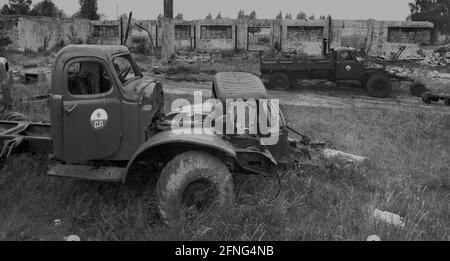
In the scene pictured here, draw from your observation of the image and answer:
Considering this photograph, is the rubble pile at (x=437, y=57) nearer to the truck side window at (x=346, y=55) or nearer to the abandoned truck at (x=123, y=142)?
the truck side window at (x=346, y=55)

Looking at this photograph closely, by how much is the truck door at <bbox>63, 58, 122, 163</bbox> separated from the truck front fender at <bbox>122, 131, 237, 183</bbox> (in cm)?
38

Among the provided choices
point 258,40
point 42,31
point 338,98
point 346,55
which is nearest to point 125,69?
point 338,98

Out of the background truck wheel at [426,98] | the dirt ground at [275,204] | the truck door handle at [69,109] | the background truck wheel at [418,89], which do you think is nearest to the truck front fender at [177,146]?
the dirt ground at [275,204]

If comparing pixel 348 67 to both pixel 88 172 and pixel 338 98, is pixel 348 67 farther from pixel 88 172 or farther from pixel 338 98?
pixel 88 172

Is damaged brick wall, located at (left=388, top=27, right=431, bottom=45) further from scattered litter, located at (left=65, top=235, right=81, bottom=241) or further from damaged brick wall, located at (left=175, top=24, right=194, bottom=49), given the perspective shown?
scattered litter, located at (left=65, top=235, right=81, bottom=241)

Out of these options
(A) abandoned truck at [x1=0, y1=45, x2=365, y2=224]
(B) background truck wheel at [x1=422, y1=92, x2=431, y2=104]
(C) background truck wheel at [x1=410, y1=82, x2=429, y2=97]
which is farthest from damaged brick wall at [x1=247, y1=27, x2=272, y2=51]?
(A) abandoned truck at [x1=0, y1=45, x2=365, y2=224]

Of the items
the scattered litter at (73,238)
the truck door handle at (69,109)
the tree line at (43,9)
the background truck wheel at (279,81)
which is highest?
the tree line at (43,9)

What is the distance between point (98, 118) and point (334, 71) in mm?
12228

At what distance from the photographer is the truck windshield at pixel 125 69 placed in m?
4.71

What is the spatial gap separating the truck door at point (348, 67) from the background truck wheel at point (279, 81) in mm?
1822

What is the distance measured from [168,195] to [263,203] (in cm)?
97

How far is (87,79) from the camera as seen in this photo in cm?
463

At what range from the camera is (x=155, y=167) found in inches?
208

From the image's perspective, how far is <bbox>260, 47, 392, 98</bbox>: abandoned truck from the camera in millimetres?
15047
